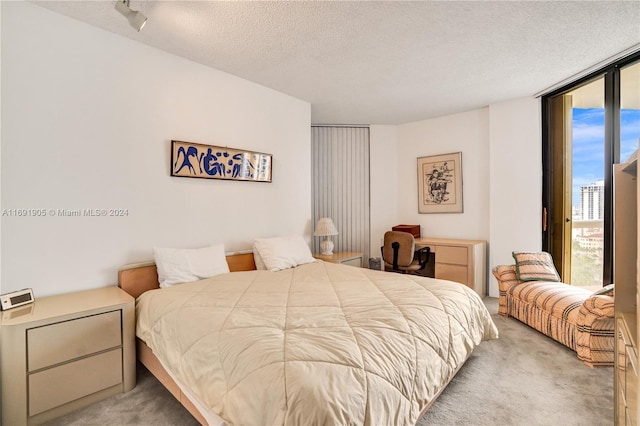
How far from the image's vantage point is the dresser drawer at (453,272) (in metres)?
3.83

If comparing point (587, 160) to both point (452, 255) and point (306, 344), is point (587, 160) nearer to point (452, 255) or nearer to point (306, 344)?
point (452, 255)

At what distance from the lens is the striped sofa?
2.18 metres

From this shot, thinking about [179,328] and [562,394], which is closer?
[179,328]

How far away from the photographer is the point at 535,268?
3072mm

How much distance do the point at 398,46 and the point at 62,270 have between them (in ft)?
10.4

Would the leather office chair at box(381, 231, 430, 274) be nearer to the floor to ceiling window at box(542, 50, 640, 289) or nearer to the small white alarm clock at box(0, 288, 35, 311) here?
the floor to ceiling window at box(542, 50, 640, 289)

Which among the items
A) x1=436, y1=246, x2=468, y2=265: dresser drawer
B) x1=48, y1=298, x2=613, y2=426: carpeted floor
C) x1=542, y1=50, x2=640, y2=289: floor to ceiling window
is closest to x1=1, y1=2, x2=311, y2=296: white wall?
x1=48, y1=298, x2=613, y2=426: carpeted floor

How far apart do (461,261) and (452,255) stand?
134 millimetres

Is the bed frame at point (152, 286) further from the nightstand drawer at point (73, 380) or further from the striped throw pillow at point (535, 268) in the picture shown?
the striped throw pillow at point (535, 268)

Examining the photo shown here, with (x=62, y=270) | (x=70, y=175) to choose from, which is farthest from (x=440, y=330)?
(x=70, y=175)

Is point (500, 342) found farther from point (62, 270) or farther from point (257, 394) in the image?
point (62, 270)

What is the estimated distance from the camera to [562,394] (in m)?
1.87

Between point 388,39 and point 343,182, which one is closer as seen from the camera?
point 388,39

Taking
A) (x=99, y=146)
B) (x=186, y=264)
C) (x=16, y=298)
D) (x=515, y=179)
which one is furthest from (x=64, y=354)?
(x=515, y=179)
